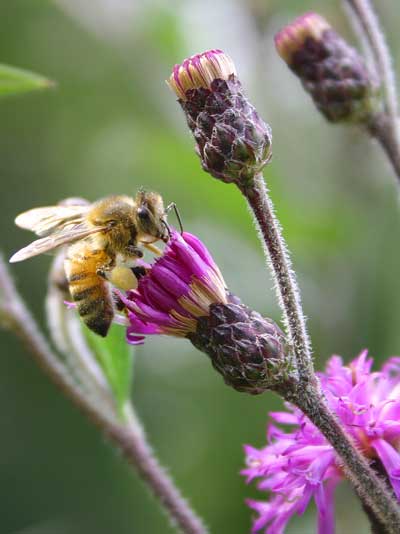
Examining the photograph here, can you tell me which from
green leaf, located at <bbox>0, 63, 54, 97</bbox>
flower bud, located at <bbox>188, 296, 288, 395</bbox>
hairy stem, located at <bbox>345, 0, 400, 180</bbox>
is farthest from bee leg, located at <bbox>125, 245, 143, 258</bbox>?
hairy stem, located at <bbox>345, 0, 400, 180</bbox>

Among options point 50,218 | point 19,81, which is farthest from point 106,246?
point 19,81

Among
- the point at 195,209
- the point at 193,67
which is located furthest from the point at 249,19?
the point at 193,67

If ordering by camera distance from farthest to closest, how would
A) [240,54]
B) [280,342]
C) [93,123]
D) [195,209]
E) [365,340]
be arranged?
[93,123] < [240,54] < [195,209] < [365,340] < [280,342]

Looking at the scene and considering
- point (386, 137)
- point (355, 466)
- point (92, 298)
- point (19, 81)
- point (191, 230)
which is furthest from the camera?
point (191, 230)

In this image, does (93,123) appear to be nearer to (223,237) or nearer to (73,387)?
(223,237)

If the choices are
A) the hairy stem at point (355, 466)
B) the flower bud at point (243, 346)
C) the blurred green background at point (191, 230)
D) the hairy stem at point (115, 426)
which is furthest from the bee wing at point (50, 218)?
the blurred green background at point (191, 230)

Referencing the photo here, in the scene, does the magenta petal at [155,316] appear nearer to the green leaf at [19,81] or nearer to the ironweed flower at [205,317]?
the ironweed flower at [205,317]

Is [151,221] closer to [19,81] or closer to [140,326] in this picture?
[140,326]
